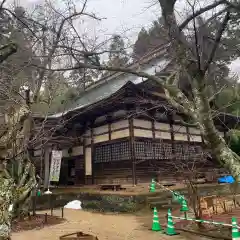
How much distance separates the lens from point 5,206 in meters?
3.32

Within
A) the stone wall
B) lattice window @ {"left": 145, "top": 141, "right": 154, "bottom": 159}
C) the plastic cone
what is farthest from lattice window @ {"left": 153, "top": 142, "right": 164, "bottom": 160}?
the stone wall

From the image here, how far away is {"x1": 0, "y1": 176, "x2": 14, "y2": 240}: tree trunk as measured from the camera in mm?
3242

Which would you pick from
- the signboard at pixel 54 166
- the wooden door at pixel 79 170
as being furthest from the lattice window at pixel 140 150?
the wooden door at pixel 79 170

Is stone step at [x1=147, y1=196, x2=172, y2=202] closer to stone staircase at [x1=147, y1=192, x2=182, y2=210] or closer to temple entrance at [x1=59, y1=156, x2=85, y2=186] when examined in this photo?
stone staircase at [x1=147, y1=192, x2=182, y2=210]

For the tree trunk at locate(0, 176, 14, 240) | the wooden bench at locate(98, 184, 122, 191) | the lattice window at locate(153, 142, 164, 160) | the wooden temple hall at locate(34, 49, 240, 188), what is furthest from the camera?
the lattice window at locate(153, 142, 164, 160)

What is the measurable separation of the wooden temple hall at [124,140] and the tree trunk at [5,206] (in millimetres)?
11192

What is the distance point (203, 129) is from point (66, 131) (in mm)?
16405

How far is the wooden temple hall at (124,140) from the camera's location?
52.0ft

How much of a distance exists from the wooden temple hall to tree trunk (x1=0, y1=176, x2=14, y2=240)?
441 inches

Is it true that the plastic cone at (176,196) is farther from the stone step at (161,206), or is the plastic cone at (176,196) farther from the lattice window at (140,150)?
the lattice window at (140,150)

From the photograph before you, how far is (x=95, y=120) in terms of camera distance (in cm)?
1875

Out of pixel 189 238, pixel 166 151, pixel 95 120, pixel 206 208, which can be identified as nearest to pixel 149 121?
pixel 166 151

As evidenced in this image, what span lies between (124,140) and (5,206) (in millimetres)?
13180

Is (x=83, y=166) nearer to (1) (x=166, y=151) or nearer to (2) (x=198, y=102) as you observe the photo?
(1) (x=166, y=151)
